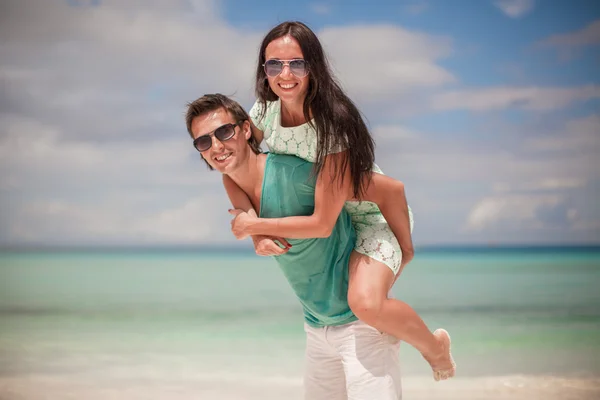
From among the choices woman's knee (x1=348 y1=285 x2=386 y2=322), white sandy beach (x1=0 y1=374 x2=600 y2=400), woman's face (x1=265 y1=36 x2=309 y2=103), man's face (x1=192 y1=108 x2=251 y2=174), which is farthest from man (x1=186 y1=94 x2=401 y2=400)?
white sandy beach (x1=0 y1=374 x2=600 y2=400)

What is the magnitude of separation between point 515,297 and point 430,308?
218cm

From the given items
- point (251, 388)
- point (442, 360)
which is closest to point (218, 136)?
point (442, 360)

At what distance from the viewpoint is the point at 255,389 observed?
19.7 ft

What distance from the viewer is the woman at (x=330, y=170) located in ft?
7.84

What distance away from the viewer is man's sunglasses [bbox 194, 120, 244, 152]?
256 cm

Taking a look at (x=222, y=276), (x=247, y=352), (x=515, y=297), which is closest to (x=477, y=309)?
(x=515, y=297)

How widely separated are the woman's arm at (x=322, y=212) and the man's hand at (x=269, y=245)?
0.04 m

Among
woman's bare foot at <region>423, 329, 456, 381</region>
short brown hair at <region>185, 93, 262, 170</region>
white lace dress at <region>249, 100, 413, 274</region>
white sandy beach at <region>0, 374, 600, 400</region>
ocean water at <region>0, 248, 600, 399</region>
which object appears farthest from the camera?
ocean water at <region>0, 248, 600, 399</region>

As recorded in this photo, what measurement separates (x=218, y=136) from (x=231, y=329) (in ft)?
22.6

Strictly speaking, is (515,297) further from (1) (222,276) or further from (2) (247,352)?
(1) (222,276)

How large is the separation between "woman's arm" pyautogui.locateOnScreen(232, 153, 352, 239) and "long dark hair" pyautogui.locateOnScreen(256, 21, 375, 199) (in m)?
0.02

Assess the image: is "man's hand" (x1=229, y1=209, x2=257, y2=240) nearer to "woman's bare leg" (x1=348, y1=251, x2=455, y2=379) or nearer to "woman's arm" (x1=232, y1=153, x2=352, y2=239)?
"woman's arm" (x1=232, y1=153, x2=352, y2=239)

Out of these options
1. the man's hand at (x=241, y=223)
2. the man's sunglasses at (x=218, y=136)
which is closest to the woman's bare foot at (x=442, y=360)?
the man's hand at (x=241, y=223)

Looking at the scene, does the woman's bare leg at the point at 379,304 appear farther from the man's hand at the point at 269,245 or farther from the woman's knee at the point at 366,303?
the man's hand at the point at 269,245
